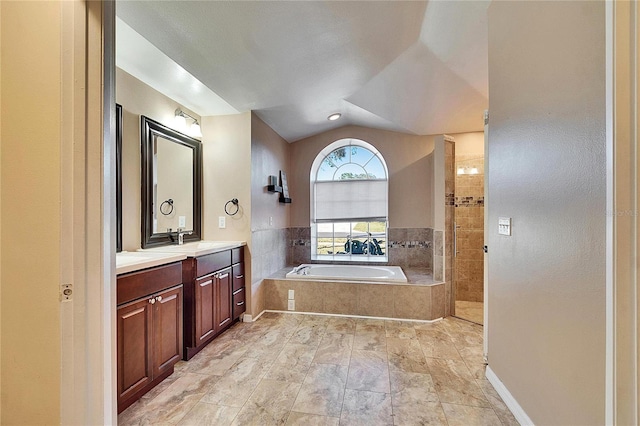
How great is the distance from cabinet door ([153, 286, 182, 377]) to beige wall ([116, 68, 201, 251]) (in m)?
0.68

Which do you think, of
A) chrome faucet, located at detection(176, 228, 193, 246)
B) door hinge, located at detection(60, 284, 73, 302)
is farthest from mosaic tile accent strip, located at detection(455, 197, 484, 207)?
door hinge, located at detection(60, 284, 73, 302)

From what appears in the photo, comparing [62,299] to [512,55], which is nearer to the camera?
[62,299]

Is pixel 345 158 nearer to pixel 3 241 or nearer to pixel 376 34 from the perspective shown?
pixel 376 34

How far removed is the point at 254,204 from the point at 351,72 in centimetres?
172

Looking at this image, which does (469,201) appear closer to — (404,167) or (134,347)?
(404,167)

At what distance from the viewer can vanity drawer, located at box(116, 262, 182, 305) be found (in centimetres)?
158

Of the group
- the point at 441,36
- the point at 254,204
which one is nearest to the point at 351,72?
the point at 441,36

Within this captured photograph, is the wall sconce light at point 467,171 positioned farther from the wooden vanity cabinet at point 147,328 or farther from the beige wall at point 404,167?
the wooden vanity cabinet at point 147,328

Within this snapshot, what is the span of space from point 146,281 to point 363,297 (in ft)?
7.29

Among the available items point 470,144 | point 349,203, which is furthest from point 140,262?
point 470,144

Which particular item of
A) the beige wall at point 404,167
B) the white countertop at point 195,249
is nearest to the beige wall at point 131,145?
the white countertop at point 195,249

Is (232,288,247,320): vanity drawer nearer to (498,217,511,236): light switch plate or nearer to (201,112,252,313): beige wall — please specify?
(201,112,252,313): beige wall

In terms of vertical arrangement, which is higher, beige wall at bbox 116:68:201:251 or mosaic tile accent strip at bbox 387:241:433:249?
beige wall at bbox 116:68:201:251

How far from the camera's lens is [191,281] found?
224 centimetres
